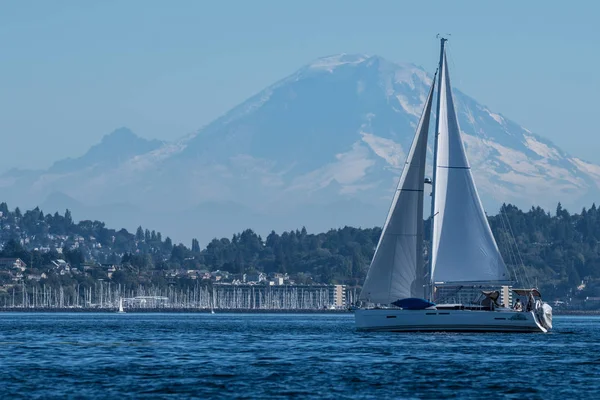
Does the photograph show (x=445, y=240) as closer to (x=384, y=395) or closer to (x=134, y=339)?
(x=134, y=339)

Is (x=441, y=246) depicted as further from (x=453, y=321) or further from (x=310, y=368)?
(x=310, y=368)

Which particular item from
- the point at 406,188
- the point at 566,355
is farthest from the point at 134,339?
the point at 566,355

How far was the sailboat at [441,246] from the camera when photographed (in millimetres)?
90750

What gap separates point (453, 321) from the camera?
88.4 meters

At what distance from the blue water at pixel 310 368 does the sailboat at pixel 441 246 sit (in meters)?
1.49

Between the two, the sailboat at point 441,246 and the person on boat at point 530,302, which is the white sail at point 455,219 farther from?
the person on boat at point 530,302

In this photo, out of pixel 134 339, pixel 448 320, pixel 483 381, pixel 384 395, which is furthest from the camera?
pixel 134 339

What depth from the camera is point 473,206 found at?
92438 mm

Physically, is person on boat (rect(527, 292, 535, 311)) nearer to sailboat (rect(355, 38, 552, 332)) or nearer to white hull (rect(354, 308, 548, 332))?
sailboat (rect(355, 38, 552, 332))

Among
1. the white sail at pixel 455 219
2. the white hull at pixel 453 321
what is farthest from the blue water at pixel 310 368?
the white sail at pixel 455 219

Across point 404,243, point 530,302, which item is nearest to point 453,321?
point 404,243

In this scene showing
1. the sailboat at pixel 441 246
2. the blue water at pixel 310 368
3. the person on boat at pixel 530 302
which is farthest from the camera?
the person on boat at pixel 530 302

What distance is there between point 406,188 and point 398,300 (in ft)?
22.1

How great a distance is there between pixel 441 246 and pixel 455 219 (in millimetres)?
1824
